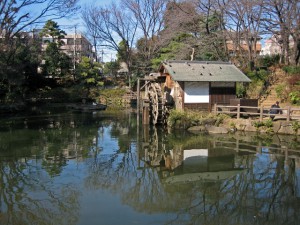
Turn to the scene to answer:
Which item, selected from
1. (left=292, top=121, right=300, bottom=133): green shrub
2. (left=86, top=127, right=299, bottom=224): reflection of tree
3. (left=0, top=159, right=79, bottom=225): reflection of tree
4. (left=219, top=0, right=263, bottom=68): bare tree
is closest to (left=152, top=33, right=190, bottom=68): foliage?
(left=219, top=0, right=263, bottom=68): bare tree

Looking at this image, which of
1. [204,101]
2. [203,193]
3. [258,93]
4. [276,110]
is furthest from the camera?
[258,93]

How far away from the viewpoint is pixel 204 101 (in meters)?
22.4

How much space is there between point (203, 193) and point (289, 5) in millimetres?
23047

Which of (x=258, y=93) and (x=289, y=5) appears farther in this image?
(x=258, y=93)

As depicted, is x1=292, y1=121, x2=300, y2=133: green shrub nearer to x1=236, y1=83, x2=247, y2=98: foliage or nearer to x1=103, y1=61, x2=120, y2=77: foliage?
x1=236, y1=83, x2=247, y2=98: foliage

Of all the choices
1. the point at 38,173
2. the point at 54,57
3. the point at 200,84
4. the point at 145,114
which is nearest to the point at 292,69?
the point at 200,84

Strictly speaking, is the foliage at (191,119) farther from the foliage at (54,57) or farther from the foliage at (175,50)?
the foliage at (54,57)

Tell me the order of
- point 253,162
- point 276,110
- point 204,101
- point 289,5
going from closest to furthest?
point 253,162 → point 276,110 → point 204,101 → point 289,5

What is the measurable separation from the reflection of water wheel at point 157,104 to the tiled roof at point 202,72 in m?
1.50

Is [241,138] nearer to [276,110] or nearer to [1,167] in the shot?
[276,110]

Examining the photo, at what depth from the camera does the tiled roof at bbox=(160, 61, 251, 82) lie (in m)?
21.6

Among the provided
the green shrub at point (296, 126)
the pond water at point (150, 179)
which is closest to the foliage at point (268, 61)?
the green shrub at point (296, 126)

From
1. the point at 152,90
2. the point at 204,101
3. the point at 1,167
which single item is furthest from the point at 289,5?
the point at 1,167

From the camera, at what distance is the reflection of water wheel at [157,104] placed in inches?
853
